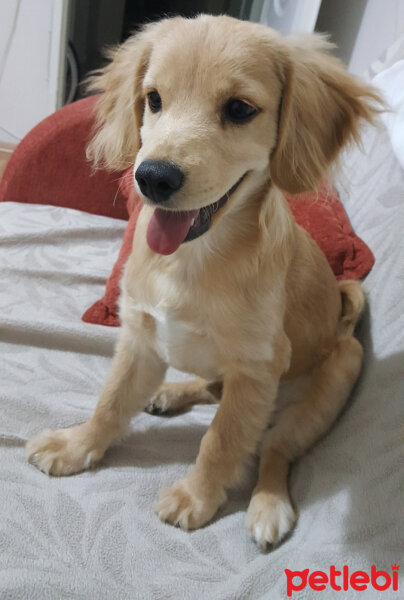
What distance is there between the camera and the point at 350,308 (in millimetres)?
1399

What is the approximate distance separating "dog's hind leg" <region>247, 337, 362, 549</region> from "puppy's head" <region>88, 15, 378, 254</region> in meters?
0.49

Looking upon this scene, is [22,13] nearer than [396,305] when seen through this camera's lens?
No

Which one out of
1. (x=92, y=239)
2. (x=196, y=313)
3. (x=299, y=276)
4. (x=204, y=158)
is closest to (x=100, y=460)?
(x=196, y=313)

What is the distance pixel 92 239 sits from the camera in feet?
6.64

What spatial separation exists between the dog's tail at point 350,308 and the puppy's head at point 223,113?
46 centimetres

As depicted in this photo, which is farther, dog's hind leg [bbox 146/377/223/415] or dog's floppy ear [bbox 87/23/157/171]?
dog's hind leg [bbox 146/377/223/415]

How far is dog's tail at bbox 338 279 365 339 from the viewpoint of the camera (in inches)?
54.4

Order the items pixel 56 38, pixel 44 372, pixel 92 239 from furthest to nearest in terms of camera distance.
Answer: pixel 56 38, pixel 92 239, pixel 44 372

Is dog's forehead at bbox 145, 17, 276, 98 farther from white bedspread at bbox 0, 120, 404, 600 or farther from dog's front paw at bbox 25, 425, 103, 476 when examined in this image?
dog's front paw at bbox 25, 425, 103, 476

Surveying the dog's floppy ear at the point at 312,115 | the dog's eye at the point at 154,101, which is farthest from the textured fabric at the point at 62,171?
the dog's floppy ear at the point at 312,115

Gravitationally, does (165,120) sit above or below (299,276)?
above

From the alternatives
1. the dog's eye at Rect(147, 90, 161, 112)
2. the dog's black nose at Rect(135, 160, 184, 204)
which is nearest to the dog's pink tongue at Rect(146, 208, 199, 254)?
the dog's black nose at Rect(135, 160, 184, 204)

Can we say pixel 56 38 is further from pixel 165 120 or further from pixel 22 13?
pixel 165 120

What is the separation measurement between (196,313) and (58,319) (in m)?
0.66
